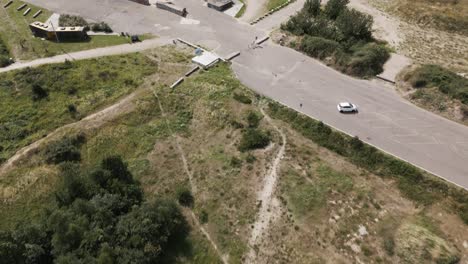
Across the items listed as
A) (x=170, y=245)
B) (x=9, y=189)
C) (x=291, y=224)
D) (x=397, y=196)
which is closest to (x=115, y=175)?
(x=170, y=245)

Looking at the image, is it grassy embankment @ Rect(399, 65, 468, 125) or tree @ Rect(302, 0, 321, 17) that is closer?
grassy embankment @ Rect(399, 65, 468, 125)

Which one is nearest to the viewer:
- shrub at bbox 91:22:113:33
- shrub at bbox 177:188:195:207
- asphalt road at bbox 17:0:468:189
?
shrub at bbox 177:188:195:207

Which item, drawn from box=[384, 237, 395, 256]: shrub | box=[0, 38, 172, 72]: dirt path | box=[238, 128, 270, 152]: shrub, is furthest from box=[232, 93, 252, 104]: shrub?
box=[384, 237, 395, 256]: shrub

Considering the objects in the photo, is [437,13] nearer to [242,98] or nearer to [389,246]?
[242,98]

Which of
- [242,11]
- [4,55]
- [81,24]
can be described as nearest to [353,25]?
[242,11]

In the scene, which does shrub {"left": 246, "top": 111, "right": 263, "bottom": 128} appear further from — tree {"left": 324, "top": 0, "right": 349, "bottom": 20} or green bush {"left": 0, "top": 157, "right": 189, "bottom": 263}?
tree {"left": 324, "top": 0, "right": 349, "bottom": 20}

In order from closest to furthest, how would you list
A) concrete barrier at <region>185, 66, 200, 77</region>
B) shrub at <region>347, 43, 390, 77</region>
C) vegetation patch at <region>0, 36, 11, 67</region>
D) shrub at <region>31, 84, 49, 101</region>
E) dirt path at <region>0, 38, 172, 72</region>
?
shrub at <region>31, 84, 49, 101</region>
shrub at <region>347, 43, 390, 77</region>
concrete barrier at <region>185, 66, 200, 77</region>
vegetation patch at <region>0, 36, 11, 67</region>
dirt path at <region>0, 38, 172, 72</region>
